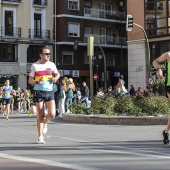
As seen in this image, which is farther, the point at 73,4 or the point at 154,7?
the point at 73,4

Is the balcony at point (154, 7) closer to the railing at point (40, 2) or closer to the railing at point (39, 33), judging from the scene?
the railing at point (39, 33)

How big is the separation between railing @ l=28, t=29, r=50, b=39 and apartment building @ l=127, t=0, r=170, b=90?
41.5 feet

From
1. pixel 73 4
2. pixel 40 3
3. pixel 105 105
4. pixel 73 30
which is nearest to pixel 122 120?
pixel 105 105

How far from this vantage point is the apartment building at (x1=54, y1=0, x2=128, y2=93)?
54031 millimetres

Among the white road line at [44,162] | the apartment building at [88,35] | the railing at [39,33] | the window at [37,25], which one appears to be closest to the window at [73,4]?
the apartment building at [88,35]

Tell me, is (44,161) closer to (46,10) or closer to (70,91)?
(70,91)

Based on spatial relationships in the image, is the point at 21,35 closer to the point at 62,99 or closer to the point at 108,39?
the point at 108,39

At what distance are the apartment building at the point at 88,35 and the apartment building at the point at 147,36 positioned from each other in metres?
9.54

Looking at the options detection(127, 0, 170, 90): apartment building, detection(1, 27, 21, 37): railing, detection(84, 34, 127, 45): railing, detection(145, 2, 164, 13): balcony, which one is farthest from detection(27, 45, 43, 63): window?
detection(145, 2, 164, 13): balcony

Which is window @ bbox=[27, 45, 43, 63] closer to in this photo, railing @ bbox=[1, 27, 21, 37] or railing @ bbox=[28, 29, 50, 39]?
railing @ bbox=[28, 29, 50, 39]

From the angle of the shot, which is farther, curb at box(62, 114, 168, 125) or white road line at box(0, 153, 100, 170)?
curb at box(62, 114, 168, 125)

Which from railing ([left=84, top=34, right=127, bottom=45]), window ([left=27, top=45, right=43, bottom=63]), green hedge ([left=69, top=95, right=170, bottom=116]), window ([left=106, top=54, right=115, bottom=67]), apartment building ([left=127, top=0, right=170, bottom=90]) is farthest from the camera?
window ([left=106, top=54, right=115, bottom=67])

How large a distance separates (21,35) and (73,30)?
263 inches

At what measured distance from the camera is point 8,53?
2003 inches
